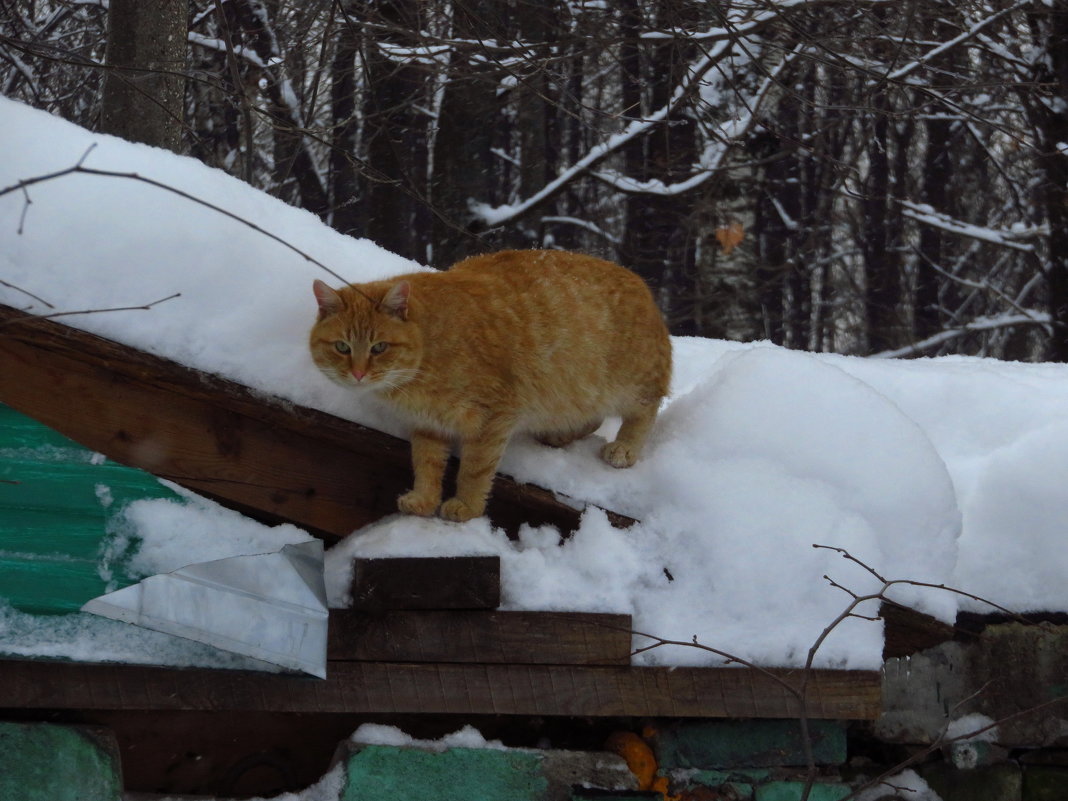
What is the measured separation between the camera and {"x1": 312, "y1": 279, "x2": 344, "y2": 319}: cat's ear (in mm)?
2801

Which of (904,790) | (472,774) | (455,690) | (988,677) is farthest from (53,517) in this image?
(988,677)

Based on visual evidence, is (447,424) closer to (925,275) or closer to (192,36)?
(192,36)

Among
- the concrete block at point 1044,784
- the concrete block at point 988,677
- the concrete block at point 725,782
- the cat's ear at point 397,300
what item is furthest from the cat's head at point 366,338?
the concrete block at point 1044,784

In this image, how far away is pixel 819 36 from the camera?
186 inches

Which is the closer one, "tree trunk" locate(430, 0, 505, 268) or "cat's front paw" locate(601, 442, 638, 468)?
"cat's front paw" locate(601, 442, 638, 468)

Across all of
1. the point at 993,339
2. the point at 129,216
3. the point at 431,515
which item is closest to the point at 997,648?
the point at 431,515

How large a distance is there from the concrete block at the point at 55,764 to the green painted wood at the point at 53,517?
360 millimetres

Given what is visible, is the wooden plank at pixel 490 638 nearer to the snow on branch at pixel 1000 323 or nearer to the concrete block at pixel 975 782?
the concrete block at pixel 975 782

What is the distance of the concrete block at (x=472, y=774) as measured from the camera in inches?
113

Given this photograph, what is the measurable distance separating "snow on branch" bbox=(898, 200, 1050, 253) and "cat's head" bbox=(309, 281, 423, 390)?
7978 millimetres

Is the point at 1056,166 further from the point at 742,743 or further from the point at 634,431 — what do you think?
the point at 742,743

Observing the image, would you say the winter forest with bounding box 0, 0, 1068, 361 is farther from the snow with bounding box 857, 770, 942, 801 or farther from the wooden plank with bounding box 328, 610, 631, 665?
the snow with bounding box 857, 770, 942, 801

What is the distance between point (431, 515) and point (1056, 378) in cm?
303

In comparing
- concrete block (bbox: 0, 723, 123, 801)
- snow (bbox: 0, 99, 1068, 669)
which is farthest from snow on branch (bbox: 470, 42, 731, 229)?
concrete block (bbox: 0, 723, 123, 801)
